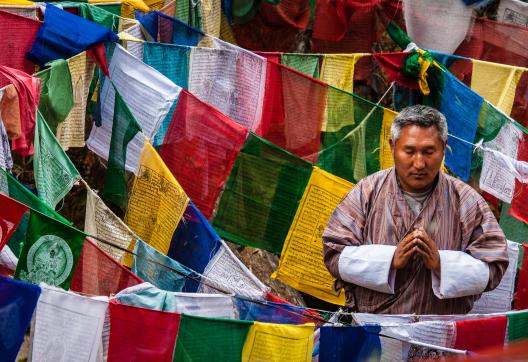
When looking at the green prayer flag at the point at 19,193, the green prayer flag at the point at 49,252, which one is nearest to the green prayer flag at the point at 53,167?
the green prayer flag at the point at 19,193

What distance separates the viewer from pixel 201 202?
7.36 meters

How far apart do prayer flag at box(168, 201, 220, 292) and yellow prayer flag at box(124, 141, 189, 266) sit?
52mm

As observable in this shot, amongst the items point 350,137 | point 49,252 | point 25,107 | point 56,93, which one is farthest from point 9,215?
point 350,137

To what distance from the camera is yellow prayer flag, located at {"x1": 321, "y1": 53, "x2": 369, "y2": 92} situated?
939 centimetres

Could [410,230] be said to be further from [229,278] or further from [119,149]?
[119,149]

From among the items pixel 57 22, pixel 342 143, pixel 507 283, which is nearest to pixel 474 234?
pixel 507 283

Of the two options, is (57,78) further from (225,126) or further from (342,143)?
(342,143)

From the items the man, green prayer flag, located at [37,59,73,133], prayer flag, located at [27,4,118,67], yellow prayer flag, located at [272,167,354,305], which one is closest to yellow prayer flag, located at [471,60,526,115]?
yellow prayer flag, located at [272,167,354,305]

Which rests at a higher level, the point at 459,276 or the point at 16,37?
the point at 16,37

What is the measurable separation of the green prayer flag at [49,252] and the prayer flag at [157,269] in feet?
2.44

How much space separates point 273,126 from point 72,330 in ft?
12.7

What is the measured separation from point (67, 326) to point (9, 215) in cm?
55

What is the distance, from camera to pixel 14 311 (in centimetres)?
477

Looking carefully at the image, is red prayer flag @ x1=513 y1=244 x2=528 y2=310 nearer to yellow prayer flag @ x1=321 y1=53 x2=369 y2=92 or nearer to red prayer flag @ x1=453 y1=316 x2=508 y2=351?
red prayer flag @ x1=453 y1=316 x2=508 y2=351
